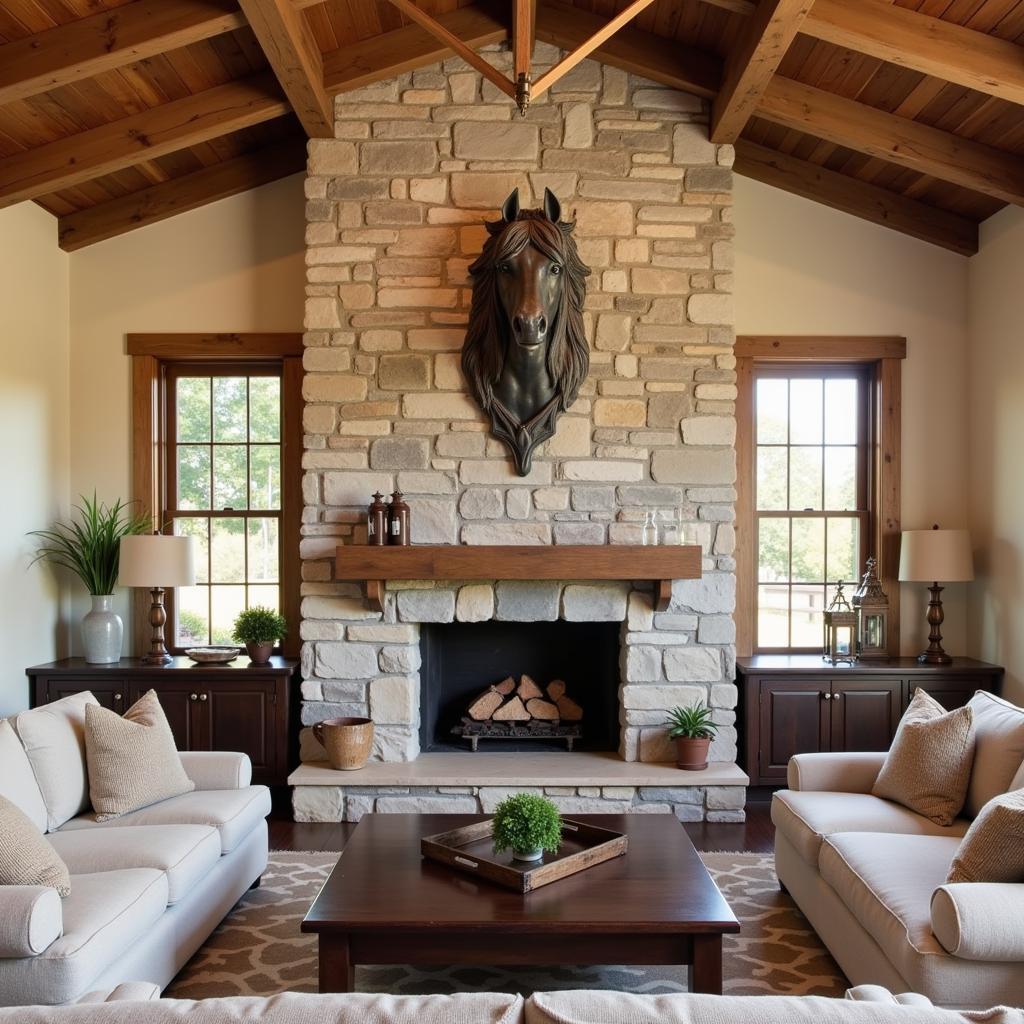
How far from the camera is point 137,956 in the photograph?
8.81ft

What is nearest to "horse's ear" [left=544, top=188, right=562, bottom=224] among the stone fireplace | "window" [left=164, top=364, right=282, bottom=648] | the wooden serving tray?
the stone fireplace

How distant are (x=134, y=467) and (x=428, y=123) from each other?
2572 millimetres

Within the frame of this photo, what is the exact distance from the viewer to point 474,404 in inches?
197

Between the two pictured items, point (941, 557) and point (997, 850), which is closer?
point (997, 850)

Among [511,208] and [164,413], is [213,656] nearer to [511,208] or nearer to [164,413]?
[164,413]

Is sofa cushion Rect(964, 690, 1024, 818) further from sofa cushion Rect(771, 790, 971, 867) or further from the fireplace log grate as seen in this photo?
the fireplace log grate

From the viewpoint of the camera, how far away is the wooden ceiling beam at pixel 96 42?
3.84 meters

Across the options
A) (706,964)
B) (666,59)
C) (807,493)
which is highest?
(666,59)

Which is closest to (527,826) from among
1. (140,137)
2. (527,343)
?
(527,343)

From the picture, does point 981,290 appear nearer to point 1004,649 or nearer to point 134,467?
point 1004,649

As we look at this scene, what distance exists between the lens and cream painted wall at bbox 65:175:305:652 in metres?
5.57

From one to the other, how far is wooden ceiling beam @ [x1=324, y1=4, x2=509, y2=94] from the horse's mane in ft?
3.05

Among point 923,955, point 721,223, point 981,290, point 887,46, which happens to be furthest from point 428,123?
point 923,955

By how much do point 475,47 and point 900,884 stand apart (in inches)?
173
